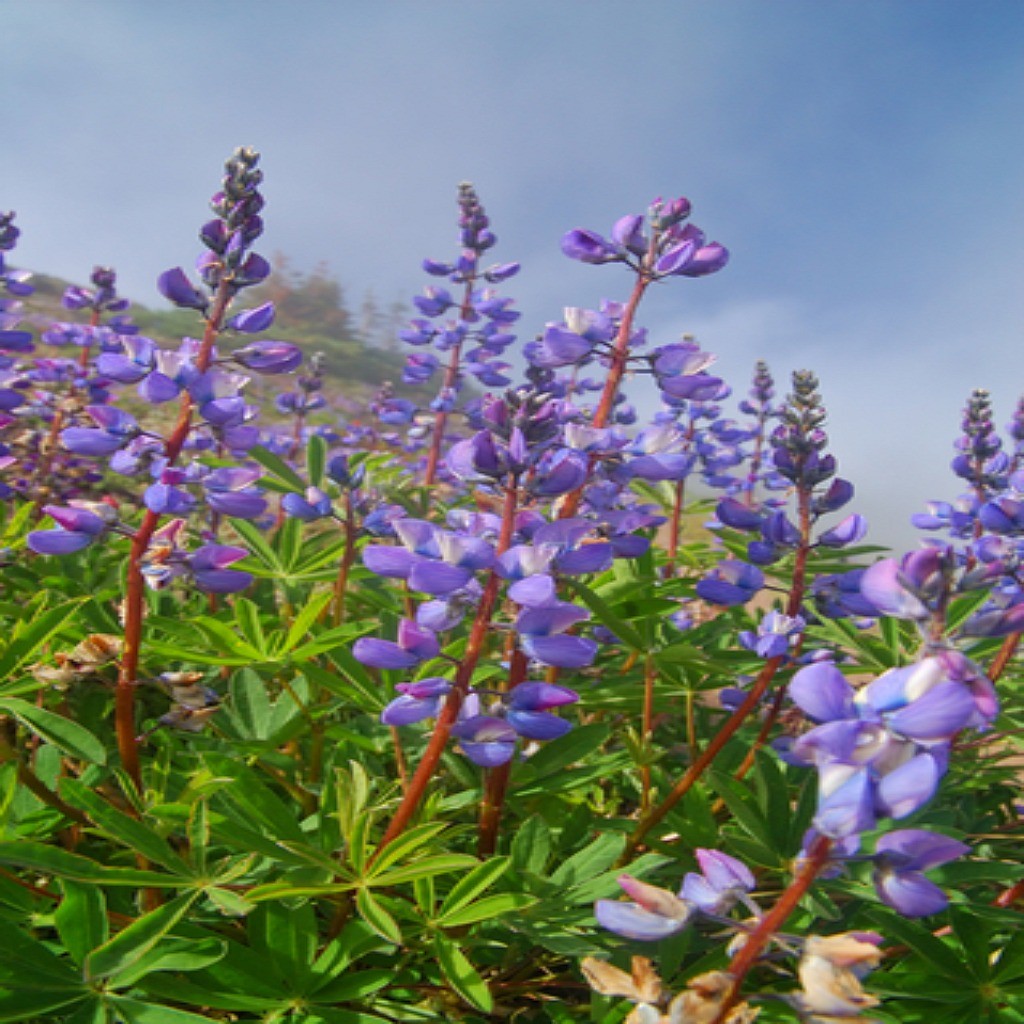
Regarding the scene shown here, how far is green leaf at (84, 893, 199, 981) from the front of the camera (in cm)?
141

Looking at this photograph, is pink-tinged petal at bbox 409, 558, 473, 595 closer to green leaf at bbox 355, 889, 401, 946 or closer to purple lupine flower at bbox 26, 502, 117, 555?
green leaf at bbox 355, 889, 401, 946

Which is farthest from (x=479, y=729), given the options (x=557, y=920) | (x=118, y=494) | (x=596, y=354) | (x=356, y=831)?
(x=118, y=494)

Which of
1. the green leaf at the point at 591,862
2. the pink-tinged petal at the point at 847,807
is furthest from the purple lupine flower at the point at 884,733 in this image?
the green leaf at the point at 591,862

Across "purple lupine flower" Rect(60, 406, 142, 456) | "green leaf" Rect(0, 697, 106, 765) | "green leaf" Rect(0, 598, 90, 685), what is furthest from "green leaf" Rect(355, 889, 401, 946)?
"purple lupine flower" Rect(60, 406, 142, 456)

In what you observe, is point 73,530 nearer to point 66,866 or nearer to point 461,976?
point 66,866

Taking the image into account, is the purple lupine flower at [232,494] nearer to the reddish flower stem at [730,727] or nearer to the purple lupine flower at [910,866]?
the reddish flower stem at [730,727]

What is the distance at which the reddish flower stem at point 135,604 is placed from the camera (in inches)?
67.7

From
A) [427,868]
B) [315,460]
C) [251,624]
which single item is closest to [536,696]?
[427,868]

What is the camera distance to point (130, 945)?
56.7 inches

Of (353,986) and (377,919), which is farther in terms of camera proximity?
(353,986)

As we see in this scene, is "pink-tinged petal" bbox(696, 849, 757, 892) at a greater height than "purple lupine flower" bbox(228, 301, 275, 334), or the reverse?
"purple lupine flower" bbox(228, 301, 275, 334)

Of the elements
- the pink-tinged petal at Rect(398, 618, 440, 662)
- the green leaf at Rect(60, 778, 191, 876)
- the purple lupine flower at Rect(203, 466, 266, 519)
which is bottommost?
the green leaf at Rect(60, 778, 191, 876)

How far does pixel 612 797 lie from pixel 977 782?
114cm

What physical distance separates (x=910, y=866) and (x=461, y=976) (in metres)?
0.85
